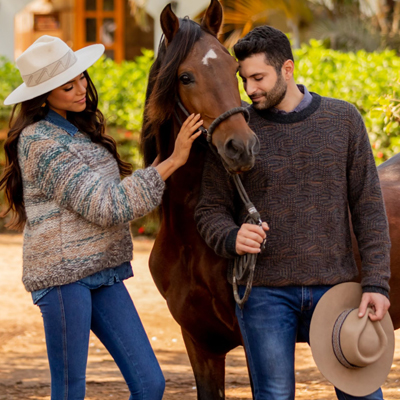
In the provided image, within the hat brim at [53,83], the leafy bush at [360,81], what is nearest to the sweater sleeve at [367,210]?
the hat brim at [53,83]

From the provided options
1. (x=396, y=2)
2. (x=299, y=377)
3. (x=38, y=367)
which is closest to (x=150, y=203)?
(x=299, y=377)

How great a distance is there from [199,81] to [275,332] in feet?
3.37

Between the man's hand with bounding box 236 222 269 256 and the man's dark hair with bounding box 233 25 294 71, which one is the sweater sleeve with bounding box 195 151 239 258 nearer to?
the man's hand with bounding box 236 222 269 256

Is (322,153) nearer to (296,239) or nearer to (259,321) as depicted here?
(296,239)

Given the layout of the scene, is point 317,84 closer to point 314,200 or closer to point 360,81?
point 360,81

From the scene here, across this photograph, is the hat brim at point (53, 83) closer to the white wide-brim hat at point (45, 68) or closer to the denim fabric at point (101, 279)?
the white wide-brim hat at point (45, 68)

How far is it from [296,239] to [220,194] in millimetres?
356

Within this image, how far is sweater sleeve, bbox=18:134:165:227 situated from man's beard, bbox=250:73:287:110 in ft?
1.62

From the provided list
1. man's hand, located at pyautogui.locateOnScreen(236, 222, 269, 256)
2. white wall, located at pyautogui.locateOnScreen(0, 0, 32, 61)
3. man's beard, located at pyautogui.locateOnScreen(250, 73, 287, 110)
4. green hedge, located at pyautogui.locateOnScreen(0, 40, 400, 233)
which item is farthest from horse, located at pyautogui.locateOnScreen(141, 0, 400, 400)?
white wall, located at pyautogui.locateOnScreen(0, 0, 32, 61)

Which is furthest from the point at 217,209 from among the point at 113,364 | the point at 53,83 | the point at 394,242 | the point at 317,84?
the point at 317,84

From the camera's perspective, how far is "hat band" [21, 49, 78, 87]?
A: 8.38ft

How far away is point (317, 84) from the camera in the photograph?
7.72m

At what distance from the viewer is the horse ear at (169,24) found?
8.80 ft

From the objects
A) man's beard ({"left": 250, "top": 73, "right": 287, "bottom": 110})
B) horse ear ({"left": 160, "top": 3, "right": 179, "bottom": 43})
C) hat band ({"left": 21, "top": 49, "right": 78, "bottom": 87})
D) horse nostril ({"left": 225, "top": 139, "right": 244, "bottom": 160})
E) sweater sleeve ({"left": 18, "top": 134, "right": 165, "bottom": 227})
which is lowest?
sweater sleeve ({"left": 18, "top": 134, "right": 165, "bottom": 227})
